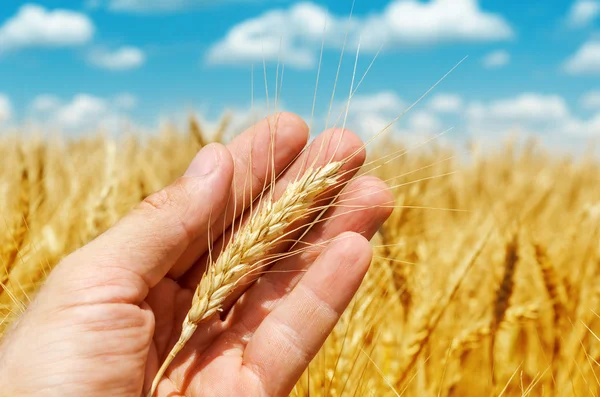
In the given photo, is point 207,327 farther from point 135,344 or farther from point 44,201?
point 44,201

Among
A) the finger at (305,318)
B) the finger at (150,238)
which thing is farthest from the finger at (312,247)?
the finger at (150,238)

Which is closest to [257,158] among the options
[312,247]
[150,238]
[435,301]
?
[312,247]

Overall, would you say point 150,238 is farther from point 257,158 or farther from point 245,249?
point 257,158

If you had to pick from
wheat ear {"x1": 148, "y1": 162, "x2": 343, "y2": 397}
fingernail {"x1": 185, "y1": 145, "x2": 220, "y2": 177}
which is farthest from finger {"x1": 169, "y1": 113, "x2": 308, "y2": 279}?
wheat ear {"x1": 148, "y1": 162, "x2": 343, "y2": 397}

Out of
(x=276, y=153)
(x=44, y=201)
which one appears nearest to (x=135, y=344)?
(x=276, y=153)

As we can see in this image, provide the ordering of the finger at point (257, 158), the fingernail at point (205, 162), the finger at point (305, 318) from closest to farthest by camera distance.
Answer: the finger at point (305, 318), the fingernail at point (205, 162), the finger at point (257, 158)

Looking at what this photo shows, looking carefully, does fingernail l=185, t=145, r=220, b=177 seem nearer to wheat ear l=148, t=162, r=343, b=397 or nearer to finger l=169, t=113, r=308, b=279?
finger l=169, t=113, r=308, b=279

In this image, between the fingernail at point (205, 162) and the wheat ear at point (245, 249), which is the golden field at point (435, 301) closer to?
the wheat ear at point (245, 249)
